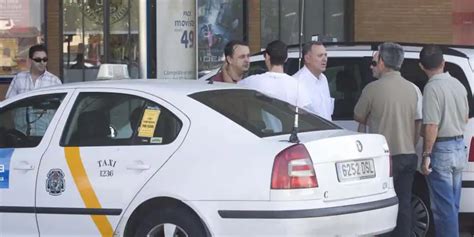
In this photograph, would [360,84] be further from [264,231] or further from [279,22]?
[279,22]

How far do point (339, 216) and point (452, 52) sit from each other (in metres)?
2.81

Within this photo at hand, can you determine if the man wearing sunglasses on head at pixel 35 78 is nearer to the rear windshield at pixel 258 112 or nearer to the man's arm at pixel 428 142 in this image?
the rear windshield at pixel 258 112

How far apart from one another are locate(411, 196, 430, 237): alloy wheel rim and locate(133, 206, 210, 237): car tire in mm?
2716

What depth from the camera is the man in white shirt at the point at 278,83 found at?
24.0 feet

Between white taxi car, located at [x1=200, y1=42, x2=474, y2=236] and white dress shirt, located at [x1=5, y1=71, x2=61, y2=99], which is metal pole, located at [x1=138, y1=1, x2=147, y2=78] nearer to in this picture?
white dress shirt, located at [x1=5, y1=71, x2=61, y2=99]

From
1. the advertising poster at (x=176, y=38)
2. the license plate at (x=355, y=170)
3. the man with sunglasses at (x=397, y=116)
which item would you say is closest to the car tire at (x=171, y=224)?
the license plate at (x=355, y=170)

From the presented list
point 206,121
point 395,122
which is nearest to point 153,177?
point 206,121

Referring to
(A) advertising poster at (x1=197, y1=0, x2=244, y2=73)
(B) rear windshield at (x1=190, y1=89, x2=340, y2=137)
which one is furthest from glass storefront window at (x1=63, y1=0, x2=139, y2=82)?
(B) rear windshield at (x1=190, y1=89, x2=340, y2=137)

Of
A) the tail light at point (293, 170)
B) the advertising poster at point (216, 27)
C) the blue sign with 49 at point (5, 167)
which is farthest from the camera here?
the advertising poster at point (216, 27)

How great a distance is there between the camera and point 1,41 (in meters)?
13.9

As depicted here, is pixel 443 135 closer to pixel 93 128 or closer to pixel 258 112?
pixel 258 112

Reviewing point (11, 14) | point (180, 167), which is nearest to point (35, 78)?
point (180, 167)

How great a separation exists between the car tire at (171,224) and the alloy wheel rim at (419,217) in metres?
2.72

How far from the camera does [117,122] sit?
642 centimetres
